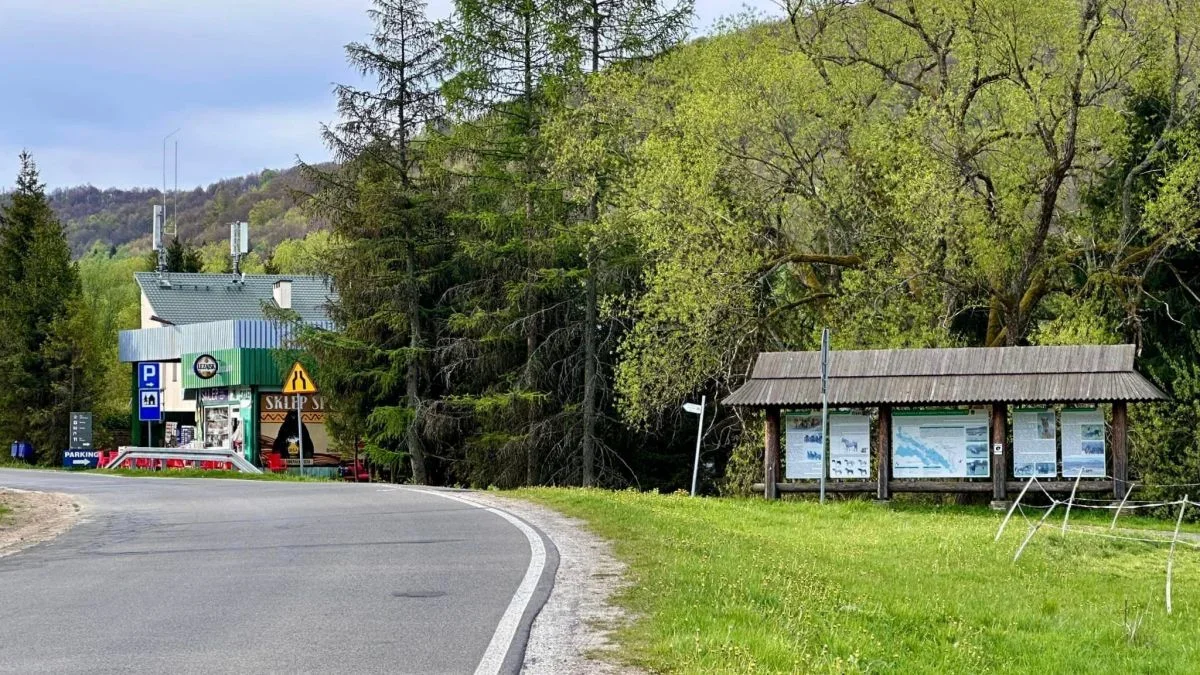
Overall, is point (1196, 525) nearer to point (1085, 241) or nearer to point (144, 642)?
point (1085, 241)

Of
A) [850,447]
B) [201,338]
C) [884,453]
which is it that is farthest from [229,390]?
[884,453]

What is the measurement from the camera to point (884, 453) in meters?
26.2

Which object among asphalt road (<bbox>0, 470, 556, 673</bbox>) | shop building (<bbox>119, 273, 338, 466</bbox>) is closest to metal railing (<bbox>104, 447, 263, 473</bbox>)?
shop building (<bbox>119, 273, 338, 466</bbox>)

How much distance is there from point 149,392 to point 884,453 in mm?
43094

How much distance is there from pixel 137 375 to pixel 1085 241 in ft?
151

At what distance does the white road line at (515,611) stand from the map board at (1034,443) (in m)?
11.5

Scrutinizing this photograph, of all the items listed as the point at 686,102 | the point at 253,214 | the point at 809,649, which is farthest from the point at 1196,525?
the point at 253,214

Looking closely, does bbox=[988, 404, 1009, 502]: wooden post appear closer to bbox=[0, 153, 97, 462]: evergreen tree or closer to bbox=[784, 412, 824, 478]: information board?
bbox=[784, 412, 824, 478]: information board

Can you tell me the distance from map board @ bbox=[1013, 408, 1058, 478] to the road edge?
1142 cm

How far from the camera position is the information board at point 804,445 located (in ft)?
87.4

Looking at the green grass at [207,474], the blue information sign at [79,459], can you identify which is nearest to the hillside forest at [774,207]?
the green grass at [207,474]

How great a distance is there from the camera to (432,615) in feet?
33.5

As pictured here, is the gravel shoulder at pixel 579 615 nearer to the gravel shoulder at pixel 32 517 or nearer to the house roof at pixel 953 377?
the gravel shoulder at pixel 32 517

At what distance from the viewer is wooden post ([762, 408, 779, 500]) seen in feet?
88.5
